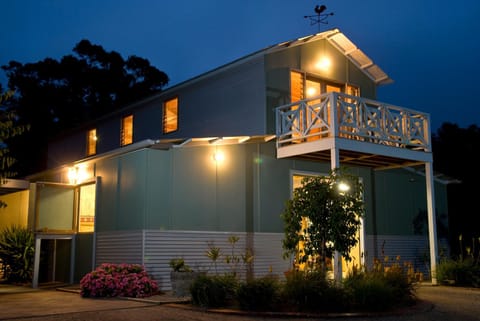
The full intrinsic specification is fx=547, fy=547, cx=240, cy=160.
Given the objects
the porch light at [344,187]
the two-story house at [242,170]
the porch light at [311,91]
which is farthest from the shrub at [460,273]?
the porch light at [311,91]

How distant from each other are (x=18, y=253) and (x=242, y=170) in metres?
6.73

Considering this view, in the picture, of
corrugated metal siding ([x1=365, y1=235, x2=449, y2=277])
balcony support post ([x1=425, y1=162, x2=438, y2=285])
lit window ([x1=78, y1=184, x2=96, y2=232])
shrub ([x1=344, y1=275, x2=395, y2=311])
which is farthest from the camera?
corrugated metal siding ([x1=365, y1=235, x2=449, y2=277])

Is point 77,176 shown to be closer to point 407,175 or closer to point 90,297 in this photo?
point 90,297

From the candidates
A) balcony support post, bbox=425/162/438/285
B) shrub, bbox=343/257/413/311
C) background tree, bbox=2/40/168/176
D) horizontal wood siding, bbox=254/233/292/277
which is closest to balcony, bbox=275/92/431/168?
balcony support post, bbox=425/162/438/285

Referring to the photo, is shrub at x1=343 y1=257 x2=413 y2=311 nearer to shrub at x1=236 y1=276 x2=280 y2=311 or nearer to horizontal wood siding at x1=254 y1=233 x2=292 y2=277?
shrub at x1=236 y1=276 x2=280 y2=311

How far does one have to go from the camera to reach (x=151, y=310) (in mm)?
9500

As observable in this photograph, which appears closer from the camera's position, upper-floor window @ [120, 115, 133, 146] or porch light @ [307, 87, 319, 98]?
porch light @ [307, 87, 319, 98]

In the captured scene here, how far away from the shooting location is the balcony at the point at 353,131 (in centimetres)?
1288

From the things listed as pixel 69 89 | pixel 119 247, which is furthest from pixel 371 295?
pixel 69 89

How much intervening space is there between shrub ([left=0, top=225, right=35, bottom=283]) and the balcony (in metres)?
7.42

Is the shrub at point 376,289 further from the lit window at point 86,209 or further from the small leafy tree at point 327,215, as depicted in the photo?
the lit window at point 86,209

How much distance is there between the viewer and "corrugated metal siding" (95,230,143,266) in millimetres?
12328

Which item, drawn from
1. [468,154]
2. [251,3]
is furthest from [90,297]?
[251,3]

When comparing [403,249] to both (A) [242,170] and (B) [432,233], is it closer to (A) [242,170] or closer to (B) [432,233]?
(B) [432,233]
